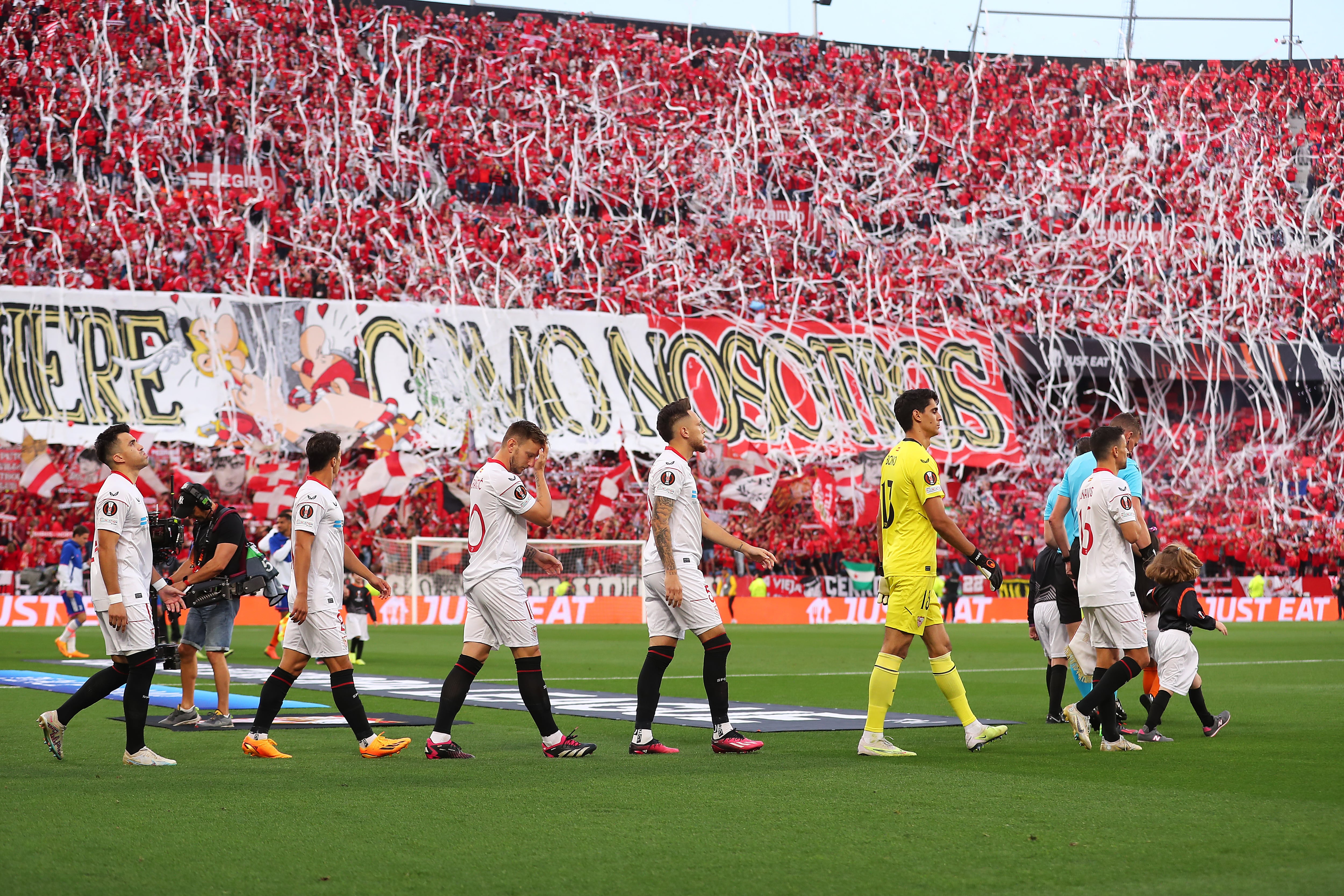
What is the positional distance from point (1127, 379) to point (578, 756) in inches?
1439

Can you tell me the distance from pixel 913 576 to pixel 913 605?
19cm

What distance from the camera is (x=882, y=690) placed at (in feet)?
28.8

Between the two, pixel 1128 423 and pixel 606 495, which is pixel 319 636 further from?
pixel 606 495

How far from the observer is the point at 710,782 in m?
7.71

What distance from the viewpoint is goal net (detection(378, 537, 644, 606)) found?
32.0m

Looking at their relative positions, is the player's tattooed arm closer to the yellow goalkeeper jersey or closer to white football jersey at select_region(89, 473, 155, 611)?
the yellow goalkeeper jersey

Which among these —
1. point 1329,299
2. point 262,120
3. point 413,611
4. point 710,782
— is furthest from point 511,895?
point 1329,299

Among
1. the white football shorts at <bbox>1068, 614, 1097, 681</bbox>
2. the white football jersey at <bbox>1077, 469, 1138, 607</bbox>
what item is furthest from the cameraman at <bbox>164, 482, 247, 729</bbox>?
the white football shorts at <bbox>1068, 614, 1097, 681</bbox>

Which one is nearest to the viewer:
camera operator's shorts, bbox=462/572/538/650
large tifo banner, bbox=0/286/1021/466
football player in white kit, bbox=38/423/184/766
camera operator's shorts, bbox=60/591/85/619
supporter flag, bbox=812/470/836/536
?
football player in white kit, bbox=38/423/184/766

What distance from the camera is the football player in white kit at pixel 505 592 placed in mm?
8852

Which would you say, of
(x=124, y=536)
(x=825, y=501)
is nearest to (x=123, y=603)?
(x=124, y=536)

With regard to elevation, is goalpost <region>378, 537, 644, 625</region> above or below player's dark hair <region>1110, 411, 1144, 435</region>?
below

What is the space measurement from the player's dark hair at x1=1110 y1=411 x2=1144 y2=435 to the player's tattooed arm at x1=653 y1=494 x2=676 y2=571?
3.11 meters

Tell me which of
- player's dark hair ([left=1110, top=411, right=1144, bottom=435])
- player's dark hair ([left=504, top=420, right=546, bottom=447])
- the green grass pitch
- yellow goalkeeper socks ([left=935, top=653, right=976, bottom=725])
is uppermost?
player's dark hair ([left=1110, top=411, right=1144, bottom=435])
